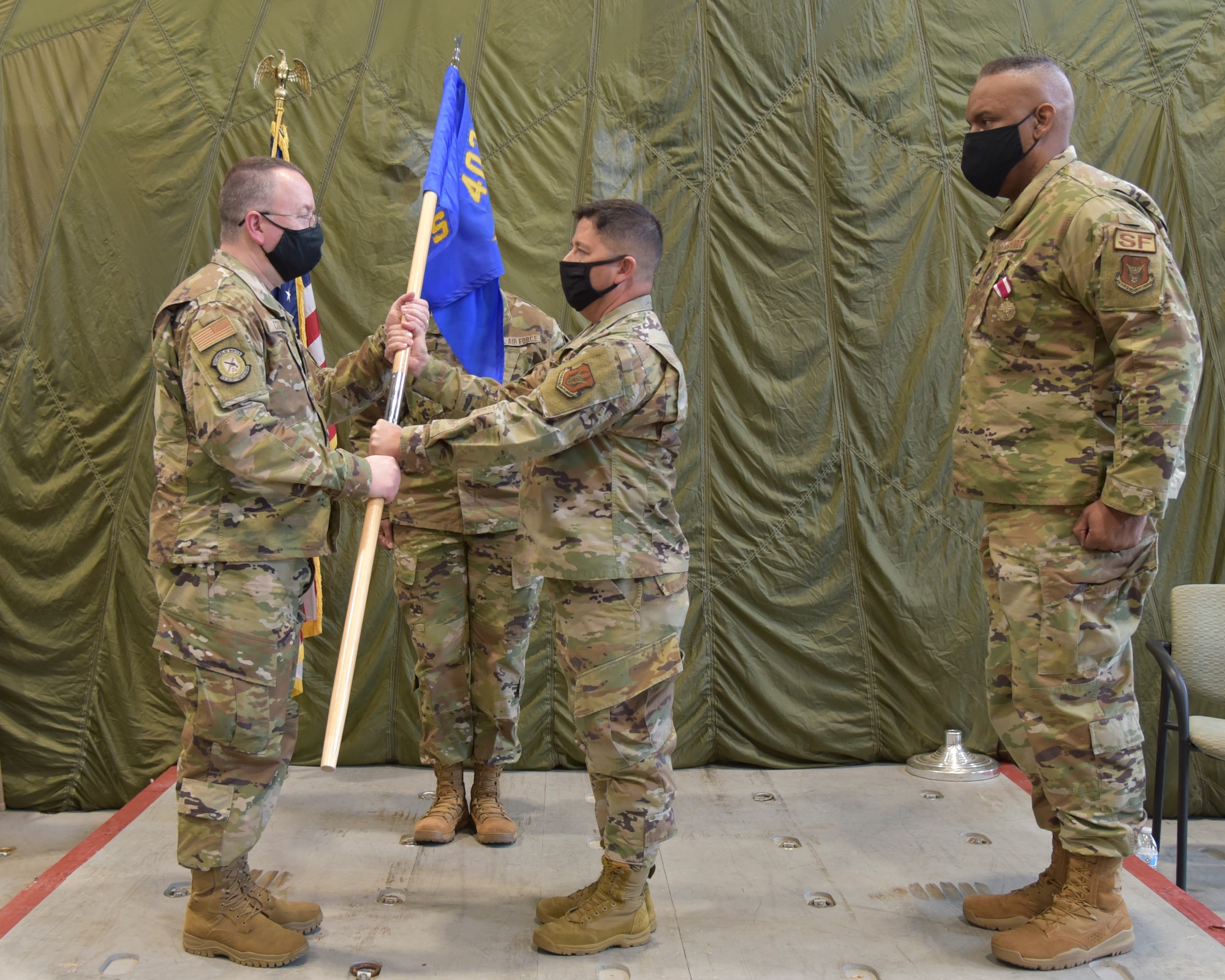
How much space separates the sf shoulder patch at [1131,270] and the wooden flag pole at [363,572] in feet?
5.49

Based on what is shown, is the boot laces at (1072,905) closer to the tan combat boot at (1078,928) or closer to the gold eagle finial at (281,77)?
the tan combat boot at (1078,928)

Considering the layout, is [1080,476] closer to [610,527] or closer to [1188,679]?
[610,527]

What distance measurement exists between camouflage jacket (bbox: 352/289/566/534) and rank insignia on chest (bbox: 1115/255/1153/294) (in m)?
1.72

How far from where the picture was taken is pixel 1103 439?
98.8 inches

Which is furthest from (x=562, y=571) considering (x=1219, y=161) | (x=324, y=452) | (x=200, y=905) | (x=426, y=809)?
(x=1219, y=161)

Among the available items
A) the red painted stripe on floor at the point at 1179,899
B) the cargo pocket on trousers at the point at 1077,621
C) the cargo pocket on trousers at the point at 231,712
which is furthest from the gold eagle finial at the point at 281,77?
the red painted stripe on floor at the point at 1179,899

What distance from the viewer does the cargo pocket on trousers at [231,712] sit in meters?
2.48

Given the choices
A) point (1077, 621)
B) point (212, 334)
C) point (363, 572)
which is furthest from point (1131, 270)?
point (212, 334)

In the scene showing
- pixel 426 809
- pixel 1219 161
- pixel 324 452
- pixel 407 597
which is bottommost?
pixel 426 809

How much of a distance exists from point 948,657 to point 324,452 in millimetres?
2795

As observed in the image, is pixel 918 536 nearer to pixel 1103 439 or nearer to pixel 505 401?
pixel 1103 439

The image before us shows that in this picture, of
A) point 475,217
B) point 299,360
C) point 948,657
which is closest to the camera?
point 299,360

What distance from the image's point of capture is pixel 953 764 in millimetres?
4148

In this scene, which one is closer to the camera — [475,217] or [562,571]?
[562,571]
